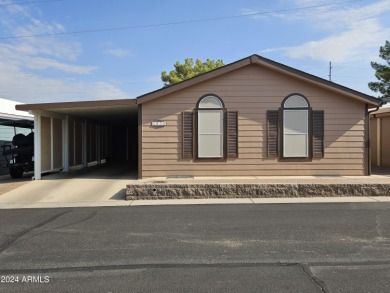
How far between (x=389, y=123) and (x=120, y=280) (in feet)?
51.0

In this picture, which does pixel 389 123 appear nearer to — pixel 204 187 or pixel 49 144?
pixel 204 187

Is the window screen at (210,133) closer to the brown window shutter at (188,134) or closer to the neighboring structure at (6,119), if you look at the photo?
the brown window shutter at (188,134)

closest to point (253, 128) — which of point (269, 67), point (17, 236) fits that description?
point (269, 67)

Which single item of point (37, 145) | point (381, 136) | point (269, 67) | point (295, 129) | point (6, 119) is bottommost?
point (37, 145)

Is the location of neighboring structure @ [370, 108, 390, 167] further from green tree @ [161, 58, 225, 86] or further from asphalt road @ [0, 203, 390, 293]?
green tree @ [161, 58, 225, 86]

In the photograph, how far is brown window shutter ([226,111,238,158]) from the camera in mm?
13500

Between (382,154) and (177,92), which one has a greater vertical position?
(177,92)

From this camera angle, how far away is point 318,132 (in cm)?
1357

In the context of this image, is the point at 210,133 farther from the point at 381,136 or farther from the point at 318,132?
the point at 381,136

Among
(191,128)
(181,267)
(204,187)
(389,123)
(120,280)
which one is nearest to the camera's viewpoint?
(120,280)

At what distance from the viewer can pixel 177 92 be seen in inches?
531

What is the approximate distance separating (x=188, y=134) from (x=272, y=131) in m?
2.80

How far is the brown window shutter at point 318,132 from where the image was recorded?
13.6m

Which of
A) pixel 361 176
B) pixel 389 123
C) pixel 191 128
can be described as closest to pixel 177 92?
pixel 191 128
